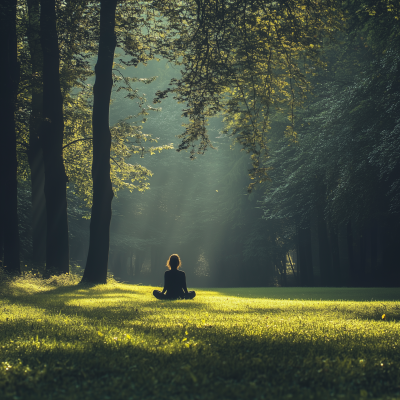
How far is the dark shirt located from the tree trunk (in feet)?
24.2

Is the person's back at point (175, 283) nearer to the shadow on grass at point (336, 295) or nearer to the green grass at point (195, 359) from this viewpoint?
the green grass at point (195, 359)

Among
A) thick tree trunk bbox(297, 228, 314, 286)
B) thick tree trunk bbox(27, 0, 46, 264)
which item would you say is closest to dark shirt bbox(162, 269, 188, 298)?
thick tree trunk bbox(27, 0, 46, 264)

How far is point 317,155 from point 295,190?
15.4 ft

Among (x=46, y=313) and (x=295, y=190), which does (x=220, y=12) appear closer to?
(x=46, y=313)

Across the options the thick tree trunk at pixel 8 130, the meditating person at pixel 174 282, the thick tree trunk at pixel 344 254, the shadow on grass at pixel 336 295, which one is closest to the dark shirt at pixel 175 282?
the meditating person at pixel 174 282

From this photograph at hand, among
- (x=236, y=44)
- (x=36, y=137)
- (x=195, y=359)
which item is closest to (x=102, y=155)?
(x=36, y=137)

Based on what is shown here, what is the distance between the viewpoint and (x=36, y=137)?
19.5 metres

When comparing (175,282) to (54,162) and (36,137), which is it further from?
(36,137)

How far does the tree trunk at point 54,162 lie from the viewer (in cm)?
1608

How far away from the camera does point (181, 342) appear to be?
4219mm

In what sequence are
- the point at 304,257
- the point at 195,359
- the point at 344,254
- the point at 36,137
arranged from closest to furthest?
the point at 195,359
the point at 36,137
the point at 344,254
the point at 304,257

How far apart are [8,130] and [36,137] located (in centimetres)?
605

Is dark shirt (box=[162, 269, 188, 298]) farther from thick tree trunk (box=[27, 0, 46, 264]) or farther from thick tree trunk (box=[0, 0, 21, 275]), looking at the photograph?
thick tree trunk (box=[27, 0, 46, 264])

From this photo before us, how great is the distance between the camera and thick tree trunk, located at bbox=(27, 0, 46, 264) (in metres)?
17.4
